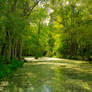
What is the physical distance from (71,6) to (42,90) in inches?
1205

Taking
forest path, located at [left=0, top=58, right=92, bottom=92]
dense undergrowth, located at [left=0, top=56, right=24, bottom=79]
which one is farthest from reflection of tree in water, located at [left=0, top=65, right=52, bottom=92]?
dense undergrowth, located at [left=0, top=56, right=24, bottom=79]

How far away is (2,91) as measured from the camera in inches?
215

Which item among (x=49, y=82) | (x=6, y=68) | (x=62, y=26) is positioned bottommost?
(x=49, y=82)

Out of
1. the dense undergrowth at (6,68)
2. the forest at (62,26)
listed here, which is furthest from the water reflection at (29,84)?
the forest at (62,26)

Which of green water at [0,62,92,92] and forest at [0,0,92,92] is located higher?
forest at [0,0,92,92]

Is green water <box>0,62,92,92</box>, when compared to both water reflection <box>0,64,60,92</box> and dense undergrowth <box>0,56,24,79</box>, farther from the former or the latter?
dense undergrowth <box>0,56,24,79</box>

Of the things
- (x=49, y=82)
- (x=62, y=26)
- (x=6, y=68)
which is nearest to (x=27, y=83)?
(x=49, y=82)

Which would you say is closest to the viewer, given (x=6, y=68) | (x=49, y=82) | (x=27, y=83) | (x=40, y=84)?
(x=40, y=84)

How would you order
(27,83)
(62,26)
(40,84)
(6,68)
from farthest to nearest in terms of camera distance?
(62,26), (6,68), (27,83), (40,84)

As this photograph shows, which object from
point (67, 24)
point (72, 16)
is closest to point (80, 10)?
point (72, 16)

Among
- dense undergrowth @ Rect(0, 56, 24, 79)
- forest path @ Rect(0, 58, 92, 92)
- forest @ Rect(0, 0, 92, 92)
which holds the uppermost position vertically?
forest @ Rect(0, 0, 92, 92)

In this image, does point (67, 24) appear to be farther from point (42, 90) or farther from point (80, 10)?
point (42, 90)

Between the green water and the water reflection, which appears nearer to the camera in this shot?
the green water

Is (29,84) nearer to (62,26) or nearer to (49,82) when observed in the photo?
(49,82)
